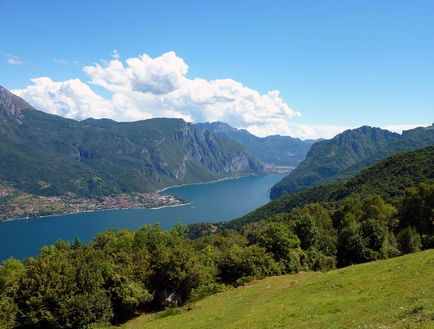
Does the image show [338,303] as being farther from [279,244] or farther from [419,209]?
[419,209]

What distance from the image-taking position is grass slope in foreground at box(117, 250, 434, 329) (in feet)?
71.3

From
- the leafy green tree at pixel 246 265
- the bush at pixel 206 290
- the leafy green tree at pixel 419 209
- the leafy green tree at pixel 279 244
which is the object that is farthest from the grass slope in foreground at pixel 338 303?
the leafy green tree at pixel 419 209

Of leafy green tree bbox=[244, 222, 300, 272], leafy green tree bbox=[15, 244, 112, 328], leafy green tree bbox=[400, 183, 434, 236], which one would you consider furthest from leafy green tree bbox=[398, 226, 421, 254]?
leafy green tree bbox=[15, 244, 112, 328]

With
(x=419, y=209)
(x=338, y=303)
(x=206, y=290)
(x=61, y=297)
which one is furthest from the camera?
(x=419, y=209)

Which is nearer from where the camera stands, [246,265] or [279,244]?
[246,265]

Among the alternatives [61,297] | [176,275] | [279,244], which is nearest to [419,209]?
[279,244]

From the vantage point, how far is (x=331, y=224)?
99625 millimetres

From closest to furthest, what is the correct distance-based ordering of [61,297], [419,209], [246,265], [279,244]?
[61,297] < [246,265] < [279,244] < [419,209]

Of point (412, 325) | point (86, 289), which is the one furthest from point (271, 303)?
point (86, 289)

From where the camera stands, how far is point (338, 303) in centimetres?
2900

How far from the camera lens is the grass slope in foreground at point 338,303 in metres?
21.7

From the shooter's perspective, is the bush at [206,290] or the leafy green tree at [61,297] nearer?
the leafy green tree at [61,297]

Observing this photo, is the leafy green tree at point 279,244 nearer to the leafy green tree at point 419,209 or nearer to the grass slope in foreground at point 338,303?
the grass slope in foreground at point 338,303

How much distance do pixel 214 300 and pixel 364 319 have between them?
25315 mm
